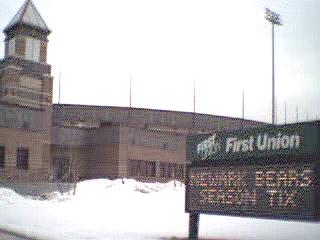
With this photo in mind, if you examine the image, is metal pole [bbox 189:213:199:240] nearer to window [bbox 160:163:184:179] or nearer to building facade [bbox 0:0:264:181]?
building facade [bbox 0:0:264:181]

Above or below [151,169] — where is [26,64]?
above

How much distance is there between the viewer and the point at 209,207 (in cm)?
1411

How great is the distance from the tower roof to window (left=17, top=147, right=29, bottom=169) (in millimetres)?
12935

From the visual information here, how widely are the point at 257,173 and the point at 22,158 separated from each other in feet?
135

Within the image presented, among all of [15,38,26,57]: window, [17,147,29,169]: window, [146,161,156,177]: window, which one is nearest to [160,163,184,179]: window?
[146,161,156,177]: window

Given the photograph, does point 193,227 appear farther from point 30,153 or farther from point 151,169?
point 151,169

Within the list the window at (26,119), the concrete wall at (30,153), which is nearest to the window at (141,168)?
the concrete wall at (30,153)

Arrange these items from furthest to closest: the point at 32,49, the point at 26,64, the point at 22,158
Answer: the point at 32,49
the point at 26,64
the point at 22,158

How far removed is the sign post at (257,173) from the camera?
457 inches

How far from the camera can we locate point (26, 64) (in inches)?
2136

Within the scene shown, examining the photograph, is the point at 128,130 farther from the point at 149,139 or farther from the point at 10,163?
the point at 10,163

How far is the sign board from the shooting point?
1162cm

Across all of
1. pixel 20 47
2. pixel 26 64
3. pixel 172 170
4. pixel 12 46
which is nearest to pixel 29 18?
pixel 12 46

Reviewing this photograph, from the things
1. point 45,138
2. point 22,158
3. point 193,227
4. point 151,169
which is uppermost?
point 45,138
